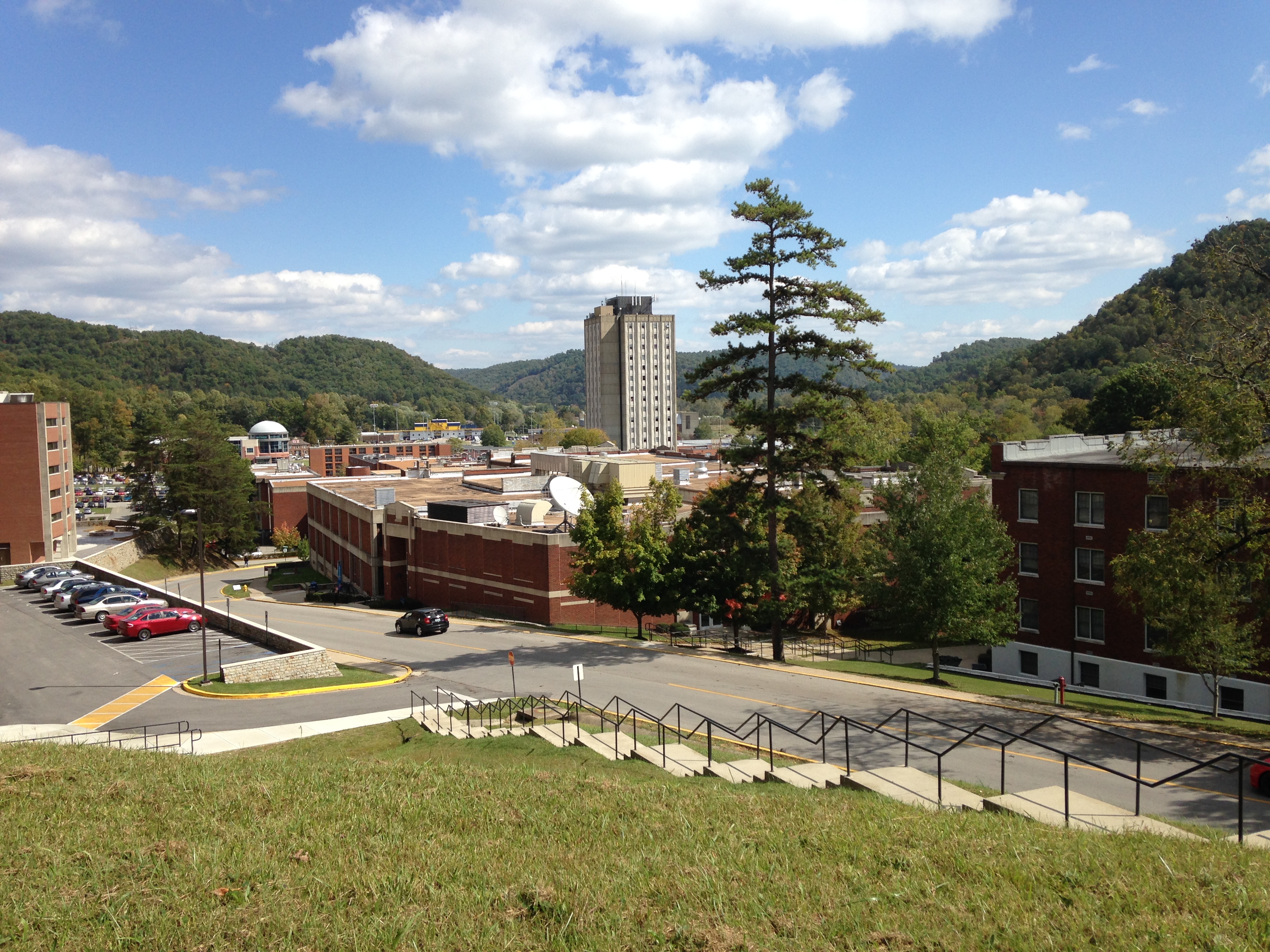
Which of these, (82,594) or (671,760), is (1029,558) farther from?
(82,594)

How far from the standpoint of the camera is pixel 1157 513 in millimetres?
34125

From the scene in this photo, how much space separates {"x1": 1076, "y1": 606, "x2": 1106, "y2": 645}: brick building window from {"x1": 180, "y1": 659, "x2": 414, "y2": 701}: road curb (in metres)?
28.2

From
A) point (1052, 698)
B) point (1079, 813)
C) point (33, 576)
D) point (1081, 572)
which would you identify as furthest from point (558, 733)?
point (33, 576)

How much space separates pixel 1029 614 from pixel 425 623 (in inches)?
1095

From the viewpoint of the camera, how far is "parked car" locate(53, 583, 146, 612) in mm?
44250

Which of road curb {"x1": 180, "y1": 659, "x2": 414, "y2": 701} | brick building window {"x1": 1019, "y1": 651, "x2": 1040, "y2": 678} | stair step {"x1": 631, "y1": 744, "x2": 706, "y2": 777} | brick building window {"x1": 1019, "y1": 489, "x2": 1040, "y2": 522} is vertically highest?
brick building window {"x1": 1019, "y1": 489, "x2": 1040, "y2": 522}

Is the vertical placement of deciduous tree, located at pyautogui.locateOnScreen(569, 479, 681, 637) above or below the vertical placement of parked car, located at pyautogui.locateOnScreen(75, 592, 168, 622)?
above

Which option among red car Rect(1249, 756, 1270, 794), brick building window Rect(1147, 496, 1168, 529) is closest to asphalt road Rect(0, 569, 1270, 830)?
red car Rect(1249, 756, 1270, 794)

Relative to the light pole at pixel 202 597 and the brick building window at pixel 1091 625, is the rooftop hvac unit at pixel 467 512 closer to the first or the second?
the light pole at pixel 202 597

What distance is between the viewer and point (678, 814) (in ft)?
38.2

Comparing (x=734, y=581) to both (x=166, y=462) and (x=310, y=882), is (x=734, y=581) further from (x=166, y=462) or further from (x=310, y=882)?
(x=166, y=462)

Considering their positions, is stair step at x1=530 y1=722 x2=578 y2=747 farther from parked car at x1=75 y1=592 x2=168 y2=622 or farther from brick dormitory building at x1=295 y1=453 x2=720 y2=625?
parked car at x1=75 y1=592 x2=168 y2=622

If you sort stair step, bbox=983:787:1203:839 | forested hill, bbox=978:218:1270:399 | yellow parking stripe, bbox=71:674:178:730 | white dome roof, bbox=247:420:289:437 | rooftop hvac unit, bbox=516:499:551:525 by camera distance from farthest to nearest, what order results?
A: white dome roof, bbox=247:420:289:437
forested hill, bbox=978:218:1270:399
rooftop hvac unit, bbox=516:499:551:525
yellow parking stripe, bbox=71:674:178:730
stair step, bbox=983:787:1203:839

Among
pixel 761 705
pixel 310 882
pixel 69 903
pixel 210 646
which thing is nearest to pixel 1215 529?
pixel 761 705
